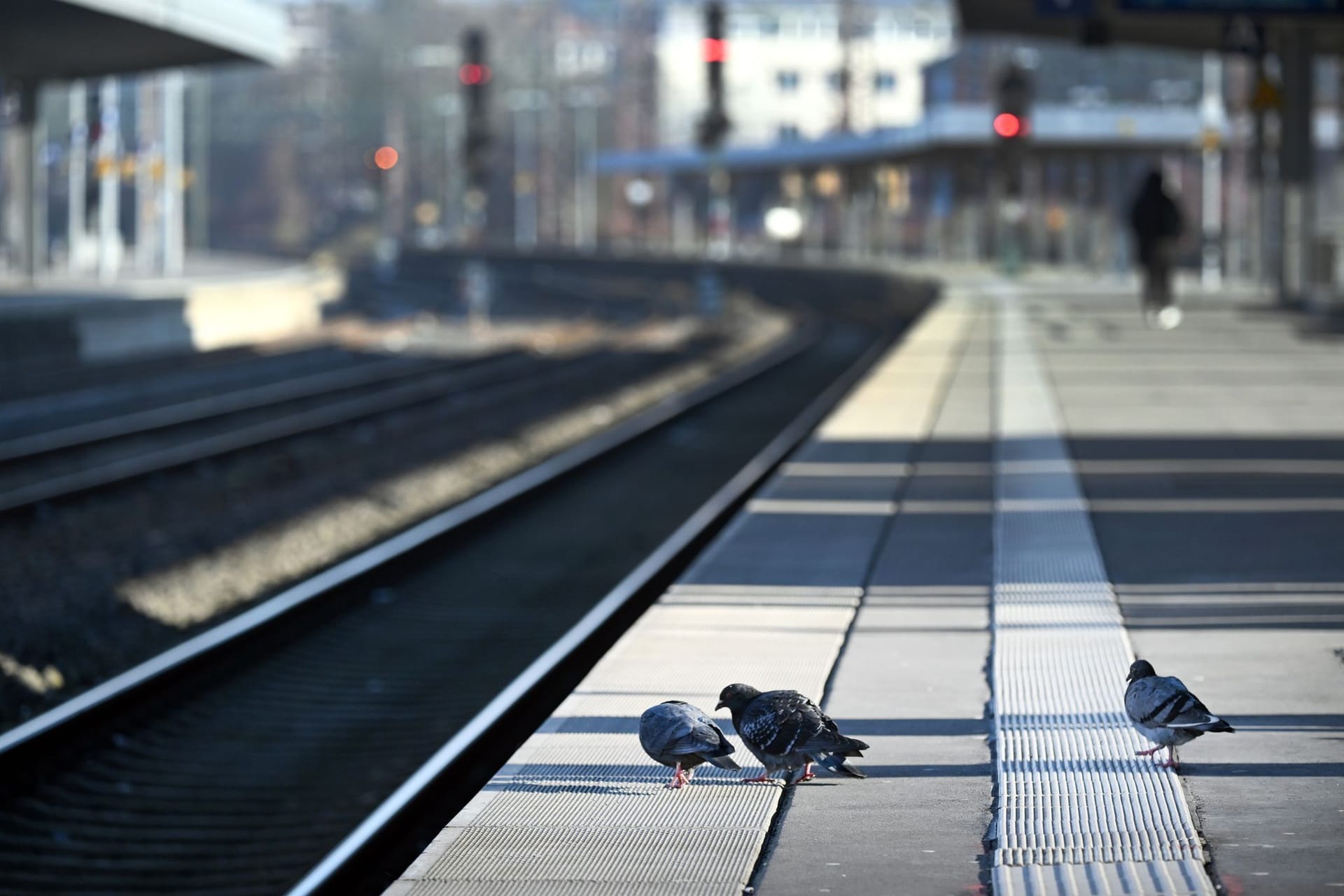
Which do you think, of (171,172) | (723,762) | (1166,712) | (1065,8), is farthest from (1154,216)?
(171,172)

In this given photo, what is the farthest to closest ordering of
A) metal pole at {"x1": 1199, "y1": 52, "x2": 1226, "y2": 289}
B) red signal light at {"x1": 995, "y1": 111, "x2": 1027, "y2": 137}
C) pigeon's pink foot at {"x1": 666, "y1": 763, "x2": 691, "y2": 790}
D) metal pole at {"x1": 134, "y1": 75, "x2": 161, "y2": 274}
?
metal pole at {"x1": 134, "y1": 75, "x2": 161, "y2": 274} → metal pole at {"x1": 1199, "y1": 52, "x2": 1226, "y2": 289} → red signal light at {"x1": 995, "y1": 111, "x2": 1027, "y2": 137} → pigeon's pink foot at {"x1": 666, "y1": 763, "x2": 691, "y2": 790}

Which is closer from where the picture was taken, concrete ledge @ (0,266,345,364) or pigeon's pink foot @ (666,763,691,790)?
pigeon's pink foot @ (666,763,691,790)

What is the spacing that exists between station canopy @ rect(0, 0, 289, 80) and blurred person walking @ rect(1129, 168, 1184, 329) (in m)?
12.8

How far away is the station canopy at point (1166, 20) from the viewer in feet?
84.6

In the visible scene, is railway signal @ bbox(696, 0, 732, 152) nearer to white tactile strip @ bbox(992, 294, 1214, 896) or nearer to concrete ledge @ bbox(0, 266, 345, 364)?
concrete ledge @ bbox(0, 266, 345, 364)

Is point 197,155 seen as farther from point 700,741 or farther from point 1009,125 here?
point 700,741

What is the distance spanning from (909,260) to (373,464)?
5174 cm

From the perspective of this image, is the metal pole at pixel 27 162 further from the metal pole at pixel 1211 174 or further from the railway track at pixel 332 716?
the railway track at pixel 332 716

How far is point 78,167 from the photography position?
6006 cm

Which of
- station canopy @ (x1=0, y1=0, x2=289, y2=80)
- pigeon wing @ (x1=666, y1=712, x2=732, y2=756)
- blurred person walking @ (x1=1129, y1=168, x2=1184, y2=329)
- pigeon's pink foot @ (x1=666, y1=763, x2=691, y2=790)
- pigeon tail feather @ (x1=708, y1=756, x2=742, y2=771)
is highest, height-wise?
station canopy @ (x1=0, y1=0, x2=289, y2=80)

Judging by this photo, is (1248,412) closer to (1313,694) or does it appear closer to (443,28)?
(1313,694)

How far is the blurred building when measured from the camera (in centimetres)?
12444

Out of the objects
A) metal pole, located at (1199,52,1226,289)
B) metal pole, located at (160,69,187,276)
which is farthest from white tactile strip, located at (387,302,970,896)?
metal pole, located at (160,69,187,276)

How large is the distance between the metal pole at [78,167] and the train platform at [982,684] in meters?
36.6
